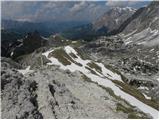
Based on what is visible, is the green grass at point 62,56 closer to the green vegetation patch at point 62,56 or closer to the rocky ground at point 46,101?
the green vegetation patch at point 62,56

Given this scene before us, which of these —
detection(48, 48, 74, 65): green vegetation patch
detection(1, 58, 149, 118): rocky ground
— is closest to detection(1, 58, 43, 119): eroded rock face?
detection(1, 58, 149, 118): rocky ground

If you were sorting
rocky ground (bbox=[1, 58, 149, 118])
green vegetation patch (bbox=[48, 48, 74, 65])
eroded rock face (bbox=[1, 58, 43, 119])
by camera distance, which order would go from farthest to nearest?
green vegetation patch (bbox=[48, 48, 74, 65]) < rocky ground (bbox=[1, 58, 149, 118]) < eroded rock face (bbox=[1, 58, 43, 119])

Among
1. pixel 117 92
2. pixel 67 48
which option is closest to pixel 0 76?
pixel 117 92

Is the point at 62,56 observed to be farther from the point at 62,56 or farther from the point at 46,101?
the point at 46,101

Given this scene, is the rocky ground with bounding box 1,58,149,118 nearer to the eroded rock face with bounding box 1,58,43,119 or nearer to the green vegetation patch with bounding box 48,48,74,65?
the eroded rock face with bounding box 1,58,43,119

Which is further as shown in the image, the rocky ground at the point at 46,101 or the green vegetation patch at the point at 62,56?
the green vegetation patch at the point at 62,56

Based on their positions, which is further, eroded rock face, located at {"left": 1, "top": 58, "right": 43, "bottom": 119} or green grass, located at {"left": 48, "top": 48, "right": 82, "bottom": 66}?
green grass, located at {"left": 48, "top": 48, "right": 82, "bottom": 66}

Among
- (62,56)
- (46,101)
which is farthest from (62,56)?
(46,101)

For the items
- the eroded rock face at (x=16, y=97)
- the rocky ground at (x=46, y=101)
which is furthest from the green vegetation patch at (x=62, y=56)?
the eroded rock face at (x=16, y=97)

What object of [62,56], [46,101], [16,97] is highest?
[62,56]

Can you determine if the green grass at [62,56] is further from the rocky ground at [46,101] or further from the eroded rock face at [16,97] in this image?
the eroded rock face at [16,97]

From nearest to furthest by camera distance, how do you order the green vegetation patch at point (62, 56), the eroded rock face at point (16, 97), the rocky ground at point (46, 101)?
1. the eroded rock face at point (16, 97)
2. the rocky ground at point (46, 101)
3. the green vegetation patch at point (62, 56)

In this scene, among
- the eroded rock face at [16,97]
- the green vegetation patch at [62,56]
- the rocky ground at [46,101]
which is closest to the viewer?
the eroded rock face at [16,97]
